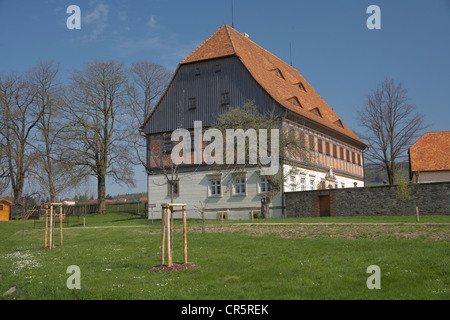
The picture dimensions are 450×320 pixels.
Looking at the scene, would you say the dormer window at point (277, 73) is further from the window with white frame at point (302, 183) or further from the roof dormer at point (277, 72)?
the window with white frame at point (302, 183)

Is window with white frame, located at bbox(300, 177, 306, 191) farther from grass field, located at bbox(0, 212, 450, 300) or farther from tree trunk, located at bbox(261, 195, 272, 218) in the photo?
grass field, located at bbox(0, 212, 450, 300)

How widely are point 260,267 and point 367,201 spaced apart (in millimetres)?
19533

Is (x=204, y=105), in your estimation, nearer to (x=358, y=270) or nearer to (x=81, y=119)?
(x=81, y=119)

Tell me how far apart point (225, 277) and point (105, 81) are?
132 feet

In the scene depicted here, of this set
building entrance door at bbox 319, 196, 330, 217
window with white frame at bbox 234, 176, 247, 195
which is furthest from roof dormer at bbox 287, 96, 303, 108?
building entrance door at bbox 319, 196, 330, 217

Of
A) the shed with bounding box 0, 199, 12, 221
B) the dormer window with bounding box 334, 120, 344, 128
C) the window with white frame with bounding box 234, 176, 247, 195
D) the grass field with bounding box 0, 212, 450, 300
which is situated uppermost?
the dormer window with bounding box 334, 120, 344, 128

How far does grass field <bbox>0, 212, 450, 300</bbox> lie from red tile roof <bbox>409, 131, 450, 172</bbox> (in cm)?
2947

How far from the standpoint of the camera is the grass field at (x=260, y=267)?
358 inches

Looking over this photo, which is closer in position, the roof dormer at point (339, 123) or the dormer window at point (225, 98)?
the dormer window at point (225, 98)

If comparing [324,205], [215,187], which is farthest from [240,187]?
[324,205]

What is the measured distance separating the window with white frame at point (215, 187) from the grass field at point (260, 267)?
1791 cm

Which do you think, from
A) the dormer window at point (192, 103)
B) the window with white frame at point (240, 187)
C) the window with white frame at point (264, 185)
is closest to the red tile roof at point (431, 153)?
the window with white frame at point (264, 185)

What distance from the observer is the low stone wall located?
26844 millimetres

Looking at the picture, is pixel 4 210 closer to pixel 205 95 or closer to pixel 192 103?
pixel 192 103
